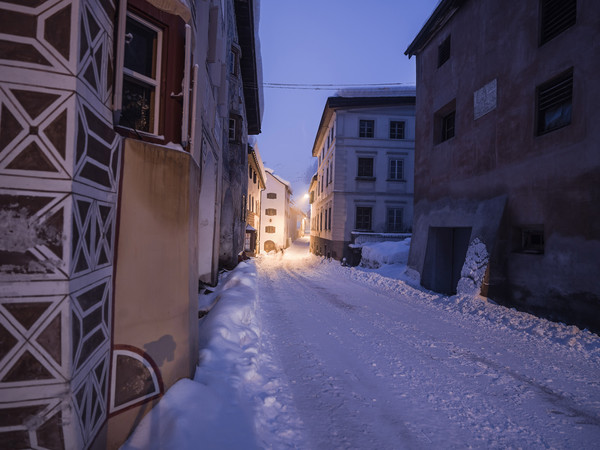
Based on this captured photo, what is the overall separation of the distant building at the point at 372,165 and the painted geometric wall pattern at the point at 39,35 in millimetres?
20118

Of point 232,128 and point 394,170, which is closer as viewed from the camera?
point 232,128

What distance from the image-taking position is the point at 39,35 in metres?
1.83

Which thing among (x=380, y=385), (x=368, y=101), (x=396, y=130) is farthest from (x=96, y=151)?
(x=396, y=130)

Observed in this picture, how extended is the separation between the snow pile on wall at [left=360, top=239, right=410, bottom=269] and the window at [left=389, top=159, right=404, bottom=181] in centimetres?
722

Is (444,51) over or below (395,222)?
over

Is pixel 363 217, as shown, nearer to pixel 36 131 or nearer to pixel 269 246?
pixel 269 246

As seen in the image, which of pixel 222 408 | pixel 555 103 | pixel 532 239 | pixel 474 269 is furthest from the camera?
pixel 474 269

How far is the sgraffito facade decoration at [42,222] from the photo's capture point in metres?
1.78

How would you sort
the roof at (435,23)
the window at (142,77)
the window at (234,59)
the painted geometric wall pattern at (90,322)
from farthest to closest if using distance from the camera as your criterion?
the window at (234,59)
the roof at (435,23)
the window at (142,77)
the painted geometric wall pattern at (90,322)

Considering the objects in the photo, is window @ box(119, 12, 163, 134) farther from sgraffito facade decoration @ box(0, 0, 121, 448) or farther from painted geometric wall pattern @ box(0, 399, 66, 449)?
painted geometric wall pattern @ box(0, 399, 66, 449)

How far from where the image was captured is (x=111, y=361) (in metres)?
2.49

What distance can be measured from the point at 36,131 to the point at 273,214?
35563 millimetres

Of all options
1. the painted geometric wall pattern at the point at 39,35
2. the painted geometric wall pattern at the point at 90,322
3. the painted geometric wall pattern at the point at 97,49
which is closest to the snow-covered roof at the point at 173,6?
the painted geometric wall pattern at the point at 97,49

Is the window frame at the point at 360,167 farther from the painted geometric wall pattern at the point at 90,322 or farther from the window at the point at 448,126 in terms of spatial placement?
the painted geometric wall pattern at the point at 90,322
